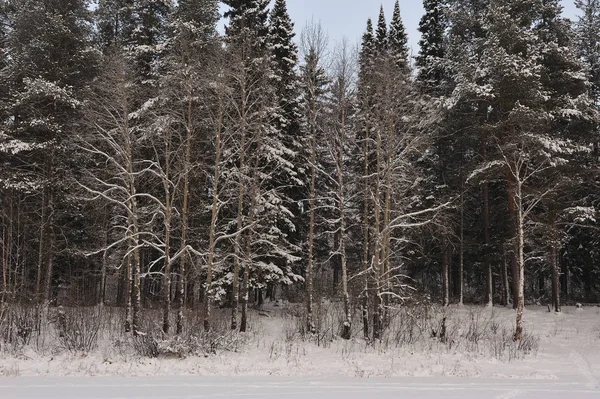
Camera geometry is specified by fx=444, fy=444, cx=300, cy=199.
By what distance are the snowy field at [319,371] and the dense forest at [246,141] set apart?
7.15 ft

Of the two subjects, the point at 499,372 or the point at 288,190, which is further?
the point at 288,190

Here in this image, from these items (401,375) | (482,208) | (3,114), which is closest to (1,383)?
(401,375)

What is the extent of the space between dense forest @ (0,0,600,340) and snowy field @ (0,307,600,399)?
2.18 m

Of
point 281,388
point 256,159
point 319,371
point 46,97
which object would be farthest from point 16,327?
point 256,159

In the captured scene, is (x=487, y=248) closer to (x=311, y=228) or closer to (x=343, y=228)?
(x=343, y=228)

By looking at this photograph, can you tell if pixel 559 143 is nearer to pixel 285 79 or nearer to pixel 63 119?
pixel 285 79

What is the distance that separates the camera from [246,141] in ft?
63.3

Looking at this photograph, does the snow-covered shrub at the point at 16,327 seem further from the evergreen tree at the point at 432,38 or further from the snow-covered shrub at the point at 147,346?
the evergreen tree at the point at 432,38


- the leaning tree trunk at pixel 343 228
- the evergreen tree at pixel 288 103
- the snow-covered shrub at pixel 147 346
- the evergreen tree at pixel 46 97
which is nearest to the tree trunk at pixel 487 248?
the leaning tree trunk at pixel 343 228

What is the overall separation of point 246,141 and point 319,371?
10.4 m

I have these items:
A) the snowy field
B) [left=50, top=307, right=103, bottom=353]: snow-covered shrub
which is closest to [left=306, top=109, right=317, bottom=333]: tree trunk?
the snowy field

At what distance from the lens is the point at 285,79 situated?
73.4 ft

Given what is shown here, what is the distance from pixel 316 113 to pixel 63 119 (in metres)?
11.1

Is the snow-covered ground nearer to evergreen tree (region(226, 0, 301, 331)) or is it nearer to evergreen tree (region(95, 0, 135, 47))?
evergreen tree (region(226, 0, 301, 331))
